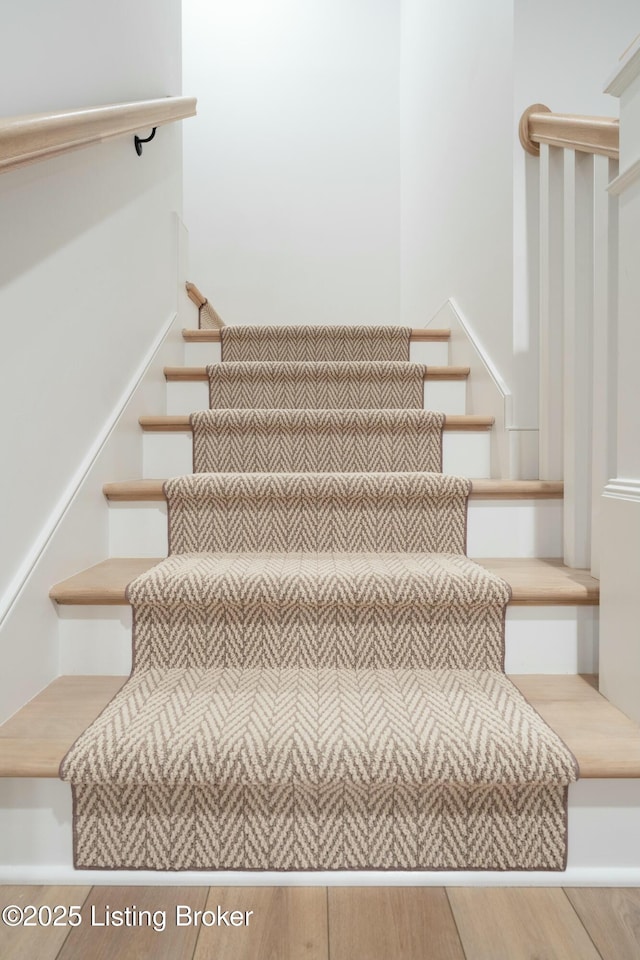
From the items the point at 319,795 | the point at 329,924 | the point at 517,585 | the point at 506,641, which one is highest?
the point at 517,585

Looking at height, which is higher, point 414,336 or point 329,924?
point 414,336

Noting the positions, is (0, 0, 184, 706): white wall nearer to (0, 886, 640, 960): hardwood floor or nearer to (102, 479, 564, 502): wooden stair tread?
(102, 479, 564, 502): wooden stair tread

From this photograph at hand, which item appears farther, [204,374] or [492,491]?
[204,374]

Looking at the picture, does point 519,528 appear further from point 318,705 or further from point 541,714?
point 318,705

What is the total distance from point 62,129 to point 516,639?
1.16 metres

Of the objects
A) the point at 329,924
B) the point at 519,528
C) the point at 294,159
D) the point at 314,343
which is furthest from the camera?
the point at 294,159

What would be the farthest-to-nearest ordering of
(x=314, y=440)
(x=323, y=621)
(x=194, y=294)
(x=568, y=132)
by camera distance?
(x=194, y=294) < (x=314, y=440) < (x=568, y=132) < (x=323, y=621)

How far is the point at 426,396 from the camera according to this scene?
77.0 inches

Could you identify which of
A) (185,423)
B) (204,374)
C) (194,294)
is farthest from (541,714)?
(194,294)

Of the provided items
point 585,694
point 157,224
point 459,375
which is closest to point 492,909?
point 585,694

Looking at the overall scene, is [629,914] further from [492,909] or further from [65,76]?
[65,76]

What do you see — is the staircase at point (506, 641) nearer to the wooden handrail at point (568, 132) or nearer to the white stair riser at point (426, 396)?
the white stair riser at point (426, 396)

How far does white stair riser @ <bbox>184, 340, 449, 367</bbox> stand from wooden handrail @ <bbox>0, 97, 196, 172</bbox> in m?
0.78

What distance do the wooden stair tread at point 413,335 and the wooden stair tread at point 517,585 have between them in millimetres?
1152
